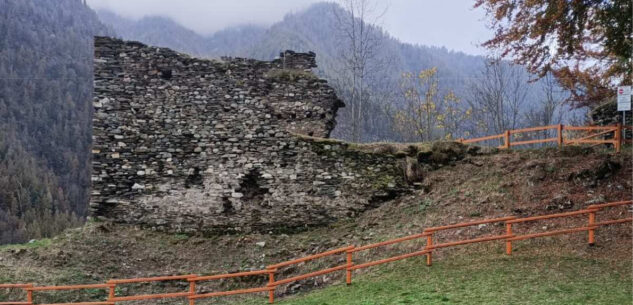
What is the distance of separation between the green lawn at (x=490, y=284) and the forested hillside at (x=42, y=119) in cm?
6155

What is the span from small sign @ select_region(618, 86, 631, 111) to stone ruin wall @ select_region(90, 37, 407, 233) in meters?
5.74

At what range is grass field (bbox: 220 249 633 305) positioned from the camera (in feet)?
24.9

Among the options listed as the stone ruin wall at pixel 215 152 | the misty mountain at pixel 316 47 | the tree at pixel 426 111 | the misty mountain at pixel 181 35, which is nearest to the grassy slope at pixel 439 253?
the stone ruin wall at pixel 215 152

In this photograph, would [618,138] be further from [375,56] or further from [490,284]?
[375,56]

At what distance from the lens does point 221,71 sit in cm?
1498

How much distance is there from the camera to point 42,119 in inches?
3430

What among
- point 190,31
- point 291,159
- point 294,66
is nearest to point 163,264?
point 291,159

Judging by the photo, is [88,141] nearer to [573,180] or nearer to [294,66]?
[294,66]

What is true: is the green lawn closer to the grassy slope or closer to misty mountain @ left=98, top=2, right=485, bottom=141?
the grassy slope

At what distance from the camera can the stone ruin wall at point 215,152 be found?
46.3 ft

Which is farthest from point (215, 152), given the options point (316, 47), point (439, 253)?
point (316, 47)

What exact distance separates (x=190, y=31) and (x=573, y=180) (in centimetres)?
14340

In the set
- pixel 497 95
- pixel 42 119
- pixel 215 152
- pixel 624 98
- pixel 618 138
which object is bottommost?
pixel 215 152

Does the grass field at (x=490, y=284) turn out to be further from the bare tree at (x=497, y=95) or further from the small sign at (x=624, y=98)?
the bare tree at (x=497, y=95)
